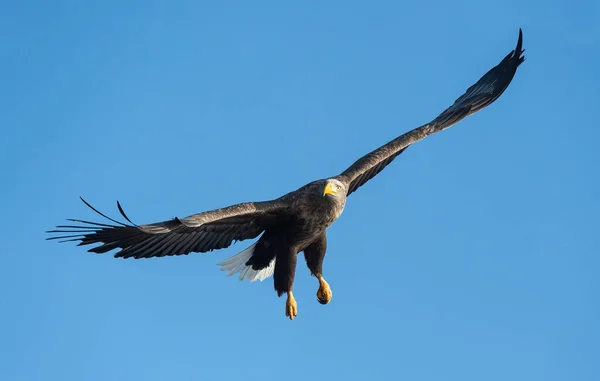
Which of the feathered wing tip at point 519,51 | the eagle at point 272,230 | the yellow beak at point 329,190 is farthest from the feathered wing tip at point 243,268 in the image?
the feathered wing tip at point 519,51

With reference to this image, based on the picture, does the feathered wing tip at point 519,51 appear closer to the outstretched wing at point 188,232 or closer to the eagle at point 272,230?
the eagle at point 272,230

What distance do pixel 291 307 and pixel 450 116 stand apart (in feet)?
10.7

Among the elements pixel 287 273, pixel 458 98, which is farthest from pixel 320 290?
pixel 458 98

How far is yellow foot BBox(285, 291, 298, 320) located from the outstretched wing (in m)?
0.76

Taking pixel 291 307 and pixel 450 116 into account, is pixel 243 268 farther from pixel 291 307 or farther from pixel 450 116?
pixel 450 116

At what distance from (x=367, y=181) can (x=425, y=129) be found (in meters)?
0.92

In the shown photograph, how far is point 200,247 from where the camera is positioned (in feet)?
34.7

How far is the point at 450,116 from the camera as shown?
12469 mm

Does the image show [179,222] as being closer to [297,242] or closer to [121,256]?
[121,256]

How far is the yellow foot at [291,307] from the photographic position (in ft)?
35.5

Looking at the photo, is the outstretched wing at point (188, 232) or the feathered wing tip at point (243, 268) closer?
the outstretched wing at point (188, 232)

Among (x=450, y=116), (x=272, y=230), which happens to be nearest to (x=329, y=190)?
(x=272, y=230)

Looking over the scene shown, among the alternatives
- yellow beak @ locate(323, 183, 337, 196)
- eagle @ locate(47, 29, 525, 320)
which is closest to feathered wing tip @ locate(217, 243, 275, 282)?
eagle @ locate(47, 29, 525, 320)

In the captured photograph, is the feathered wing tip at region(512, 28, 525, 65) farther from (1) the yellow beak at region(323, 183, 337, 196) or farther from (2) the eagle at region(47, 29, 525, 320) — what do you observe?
(1) the yellow beak at region(323, 183, 337, 196)
